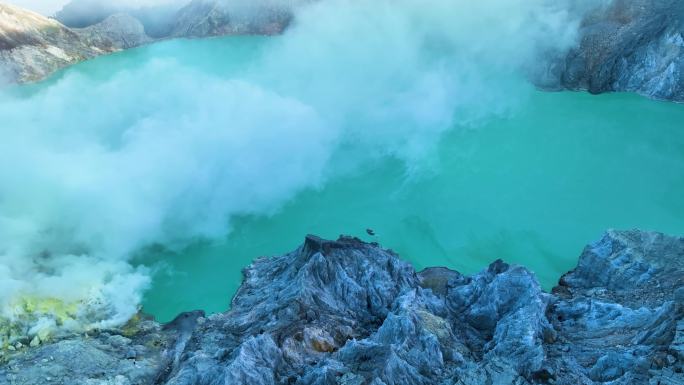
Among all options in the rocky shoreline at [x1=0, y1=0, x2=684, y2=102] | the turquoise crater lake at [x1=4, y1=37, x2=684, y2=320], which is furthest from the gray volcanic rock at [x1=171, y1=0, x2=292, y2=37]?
the rocky shoreline at [x1=0, y1=0, x2=684, y2=102]

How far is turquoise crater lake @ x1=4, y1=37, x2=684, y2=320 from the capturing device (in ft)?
123

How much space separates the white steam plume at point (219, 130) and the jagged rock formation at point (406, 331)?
5.29m

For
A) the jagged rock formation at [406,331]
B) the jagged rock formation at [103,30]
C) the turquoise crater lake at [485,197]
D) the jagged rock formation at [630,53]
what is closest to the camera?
the jagged rock formation at [406,331]

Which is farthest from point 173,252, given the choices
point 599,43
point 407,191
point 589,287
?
point 599,43

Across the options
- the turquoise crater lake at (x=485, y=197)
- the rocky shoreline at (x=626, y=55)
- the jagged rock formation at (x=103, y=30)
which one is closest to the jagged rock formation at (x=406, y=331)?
the turquoise crater lake at (x=485, y=197)

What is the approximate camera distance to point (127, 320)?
33.2 meters

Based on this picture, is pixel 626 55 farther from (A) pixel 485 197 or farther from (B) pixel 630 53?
(A) pixel 485 197

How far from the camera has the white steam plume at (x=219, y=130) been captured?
3825cm

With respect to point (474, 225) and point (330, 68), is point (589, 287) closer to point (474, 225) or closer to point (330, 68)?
point (474, 225)

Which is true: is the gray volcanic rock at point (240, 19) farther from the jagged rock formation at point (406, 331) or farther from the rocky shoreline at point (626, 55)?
the jagged rock formation at point (406, 331)

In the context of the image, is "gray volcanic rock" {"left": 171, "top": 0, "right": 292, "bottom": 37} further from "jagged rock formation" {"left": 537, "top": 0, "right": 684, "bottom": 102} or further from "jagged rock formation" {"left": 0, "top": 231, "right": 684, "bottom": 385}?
"jagged rock formation" {"left": 0, "top": 231, "right": 684, "bottom": 385}

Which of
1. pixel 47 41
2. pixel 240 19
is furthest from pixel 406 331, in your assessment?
pixel 47 41

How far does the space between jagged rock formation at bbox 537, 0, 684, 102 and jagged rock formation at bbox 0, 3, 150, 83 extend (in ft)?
230

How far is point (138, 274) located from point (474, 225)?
78.6 feet
